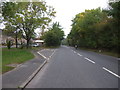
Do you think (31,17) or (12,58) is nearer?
(12,58)

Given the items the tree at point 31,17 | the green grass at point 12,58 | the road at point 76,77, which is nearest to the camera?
the road at point 76,77

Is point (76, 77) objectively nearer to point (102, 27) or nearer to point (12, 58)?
point (12, 58)

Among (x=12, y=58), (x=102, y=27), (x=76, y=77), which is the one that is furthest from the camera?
(x=102, y=27)

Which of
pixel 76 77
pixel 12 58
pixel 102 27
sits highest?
pixel 102 27

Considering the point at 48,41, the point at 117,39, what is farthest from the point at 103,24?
the point at 48,41

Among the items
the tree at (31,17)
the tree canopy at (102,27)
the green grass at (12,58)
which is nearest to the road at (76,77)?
the green grass at (12,58)

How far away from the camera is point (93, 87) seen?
7918mm

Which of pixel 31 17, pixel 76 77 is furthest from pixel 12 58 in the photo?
pixel 31 17

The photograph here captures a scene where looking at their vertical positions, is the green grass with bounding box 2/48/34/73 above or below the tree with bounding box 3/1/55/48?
below

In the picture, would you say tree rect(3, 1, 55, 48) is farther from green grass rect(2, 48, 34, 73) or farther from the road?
the road

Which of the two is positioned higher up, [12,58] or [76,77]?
[76,77]

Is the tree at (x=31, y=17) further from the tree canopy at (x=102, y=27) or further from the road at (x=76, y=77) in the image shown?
the road at (x=76, y=77)

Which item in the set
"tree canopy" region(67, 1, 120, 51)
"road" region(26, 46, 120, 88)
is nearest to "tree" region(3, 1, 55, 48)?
"tree canopy" region(67, 1, 120, 51)

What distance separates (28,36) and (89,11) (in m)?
22.3
